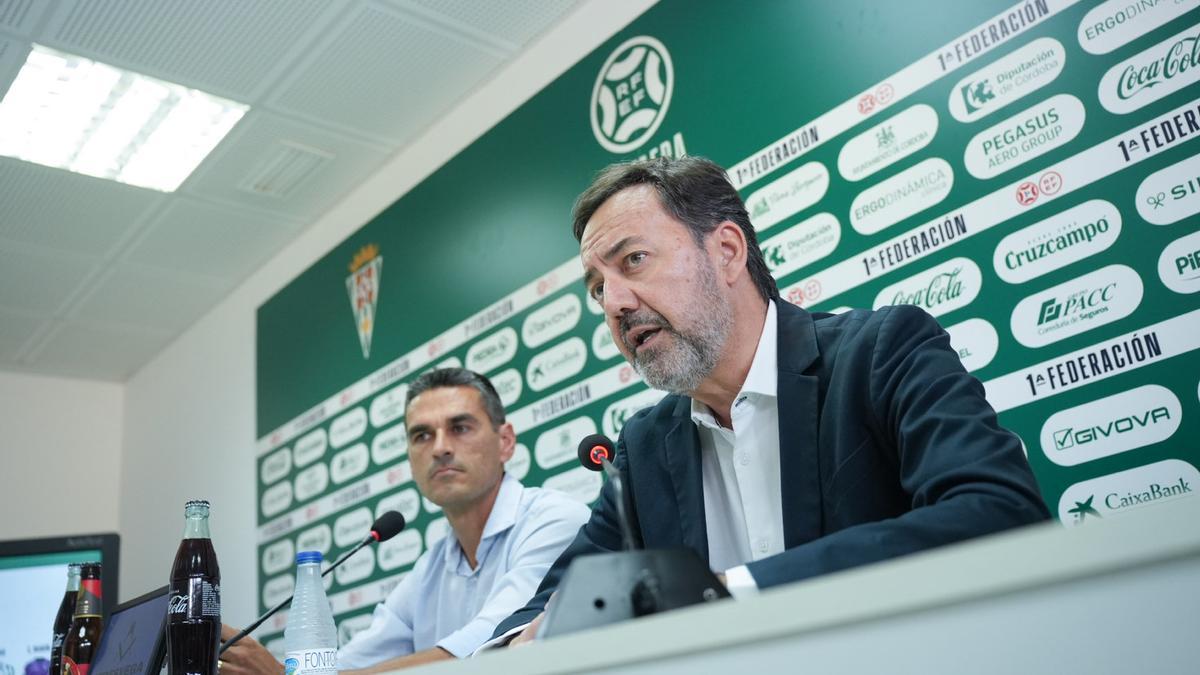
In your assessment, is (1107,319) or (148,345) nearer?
(1107,319)

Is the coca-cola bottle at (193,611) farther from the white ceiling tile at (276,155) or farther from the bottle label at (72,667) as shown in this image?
the white ceiling tile at (276,155)

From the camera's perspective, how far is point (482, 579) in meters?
2.21

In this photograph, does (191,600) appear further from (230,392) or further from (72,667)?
(230,392)

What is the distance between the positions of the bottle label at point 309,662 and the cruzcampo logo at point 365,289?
2.26 m

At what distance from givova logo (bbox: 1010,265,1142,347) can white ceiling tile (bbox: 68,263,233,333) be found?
358 centimetres

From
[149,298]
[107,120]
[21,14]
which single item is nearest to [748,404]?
[21,14]

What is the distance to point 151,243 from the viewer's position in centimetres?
386

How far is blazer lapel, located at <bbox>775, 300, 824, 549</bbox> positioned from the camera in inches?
48.0

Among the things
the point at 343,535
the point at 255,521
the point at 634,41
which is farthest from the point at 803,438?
the point at 255,521

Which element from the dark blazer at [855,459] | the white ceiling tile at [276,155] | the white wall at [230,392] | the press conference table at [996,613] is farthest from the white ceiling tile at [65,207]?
the press conference table at [996,613]

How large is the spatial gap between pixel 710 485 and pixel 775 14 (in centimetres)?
125

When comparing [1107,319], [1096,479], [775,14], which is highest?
[775,14]

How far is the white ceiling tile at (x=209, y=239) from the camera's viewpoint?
3.69 metres

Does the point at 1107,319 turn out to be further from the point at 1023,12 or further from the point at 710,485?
the point at 710,485
